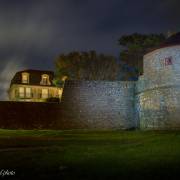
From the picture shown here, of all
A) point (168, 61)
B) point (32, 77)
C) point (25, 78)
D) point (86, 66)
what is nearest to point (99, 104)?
point (168, 61)

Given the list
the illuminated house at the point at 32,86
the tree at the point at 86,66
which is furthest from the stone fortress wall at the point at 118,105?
the illuminated house at the point at 32,86

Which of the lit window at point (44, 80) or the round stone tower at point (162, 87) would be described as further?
the lit window at point (44, 80)

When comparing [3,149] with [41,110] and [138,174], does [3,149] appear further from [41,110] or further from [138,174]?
[41,110]

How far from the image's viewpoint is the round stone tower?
3044 centimetres

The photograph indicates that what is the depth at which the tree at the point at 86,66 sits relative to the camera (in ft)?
174

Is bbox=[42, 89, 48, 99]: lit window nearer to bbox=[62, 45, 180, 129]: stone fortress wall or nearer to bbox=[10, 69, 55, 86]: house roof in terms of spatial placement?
bbox=[10, 69, 55, 86]: house roof

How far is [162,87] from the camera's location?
31.5 metres

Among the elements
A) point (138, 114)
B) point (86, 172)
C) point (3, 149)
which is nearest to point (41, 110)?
point (138, 114)

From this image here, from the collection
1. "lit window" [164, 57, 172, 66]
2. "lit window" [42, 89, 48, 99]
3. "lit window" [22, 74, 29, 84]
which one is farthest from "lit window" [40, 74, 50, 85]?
"lit window" [164, 57, 172, 66]

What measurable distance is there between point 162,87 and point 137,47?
23438 millimetres

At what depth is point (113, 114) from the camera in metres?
35.4

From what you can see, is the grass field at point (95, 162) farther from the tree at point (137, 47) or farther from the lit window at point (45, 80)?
the lit window at point (45, 80)

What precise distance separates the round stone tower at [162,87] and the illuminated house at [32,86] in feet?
84.6

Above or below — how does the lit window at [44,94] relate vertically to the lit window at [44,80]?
below
